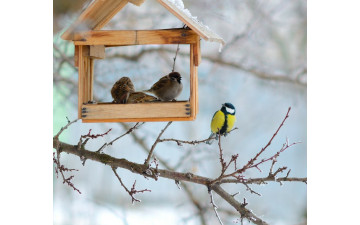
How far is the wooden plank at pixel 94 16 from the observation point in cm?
159

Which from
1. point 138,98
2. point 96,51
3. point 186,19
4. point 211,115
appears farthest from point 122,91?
point 211,115

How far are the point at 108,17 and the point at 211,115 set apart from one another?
1.67 m

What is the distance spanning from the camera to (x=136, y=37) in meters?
1.58

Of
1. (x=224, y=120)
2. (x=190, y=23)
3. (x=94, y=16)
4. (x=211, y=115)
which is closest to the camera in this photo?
(x=190, y=23)

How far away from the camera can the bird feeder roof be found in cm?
151

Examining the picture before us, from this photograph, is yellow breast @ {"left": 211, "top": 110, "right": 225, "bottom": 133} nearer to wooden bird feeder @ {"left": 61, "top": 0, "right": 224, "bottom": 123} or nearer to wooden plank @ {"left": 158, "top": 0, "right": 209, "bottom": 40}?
wooden bird feeder @ {"left": 61, "top": 0, "right": 224, "bottom": 123}

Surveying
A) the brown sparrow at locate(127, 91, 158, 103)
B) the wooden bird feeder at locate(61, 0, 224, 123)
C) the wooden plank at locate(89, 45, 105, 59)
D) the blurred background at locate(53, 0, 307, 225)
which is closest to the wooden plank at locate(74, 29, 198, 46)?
the wooden bird feeder at locate(61, 0, 224, 123)

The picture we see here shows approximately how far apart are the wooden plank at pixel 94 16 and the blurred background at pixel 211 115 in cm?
126

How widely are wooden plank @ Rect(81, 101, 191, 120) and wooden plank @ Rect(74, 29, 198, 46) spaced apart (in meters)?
0.21

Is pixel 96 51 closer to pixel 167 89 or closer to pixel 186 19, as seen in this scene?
pixel 167 89

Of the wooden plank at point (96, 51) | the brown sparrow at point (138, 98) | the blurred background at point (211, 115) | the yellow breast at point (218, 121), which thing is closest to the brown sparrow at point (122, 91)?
the brown sparrow at point (138, 98)
